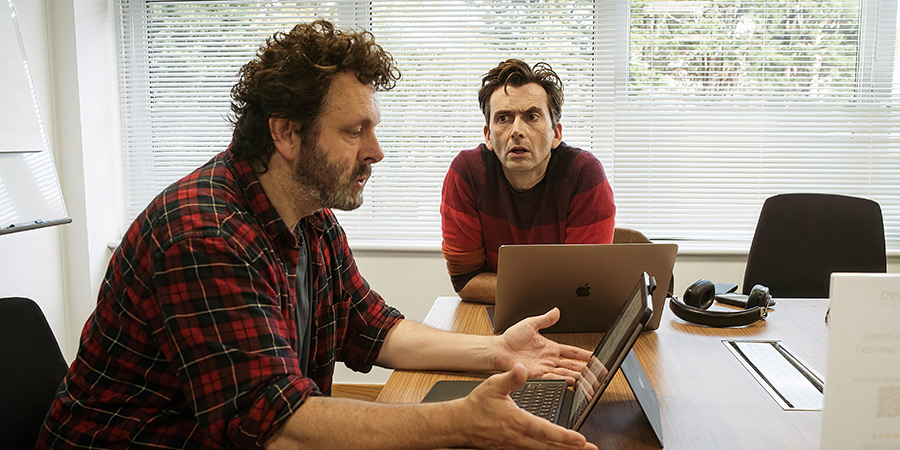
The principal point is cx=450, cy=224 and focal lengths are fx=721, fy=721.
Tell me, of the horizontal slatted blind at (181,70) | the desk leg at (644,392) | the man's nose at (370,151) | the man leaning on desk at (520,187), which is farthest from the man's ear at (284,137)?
the horizontal slatted blind at (181,70)

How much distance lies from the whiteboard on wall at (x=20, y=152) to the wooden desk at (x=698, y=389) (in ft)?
5.68

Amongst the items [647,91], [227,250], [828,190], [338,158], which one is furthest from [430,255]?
[227,250]

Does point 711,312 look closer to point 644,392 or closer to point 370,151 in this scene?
point 644,392

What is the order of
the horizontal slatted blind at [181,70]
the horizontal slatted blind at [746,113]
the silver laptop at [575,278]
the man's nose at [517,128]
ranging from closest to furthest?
the silver laptop at [575,278], the man's nose at [517,128], the horizontal slatted blind at [746,113], the horizontal slatted blind at [181,70]

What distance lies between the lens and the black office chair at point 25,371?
48.4 inches

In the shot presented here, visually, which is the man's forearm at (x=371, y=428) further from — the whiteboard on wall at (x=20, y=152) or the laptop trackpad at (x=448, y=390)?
the whiteboard on wall at (x=20, y=152)

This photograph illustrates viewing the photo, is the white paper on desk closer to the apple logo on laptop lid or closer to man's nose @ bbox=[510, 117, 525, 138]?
the apple logo on laptop lid

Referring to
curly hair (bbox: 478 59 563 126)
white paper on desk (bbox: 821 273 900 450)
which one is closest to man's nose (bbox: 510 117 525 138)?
curly hair (bbox: 478 59 563 126)

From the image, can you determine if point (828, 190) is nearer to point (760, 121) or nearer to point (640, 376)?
point (760, 121)

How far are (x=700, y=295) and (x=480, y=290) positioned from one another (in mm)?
597

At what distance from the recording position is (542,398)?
1262 mm

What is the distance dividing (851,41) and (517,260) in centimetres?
257

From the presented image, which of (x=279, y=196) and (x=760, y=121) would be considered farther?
(x=760, y=121)

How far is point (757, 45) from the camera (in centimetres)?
329
